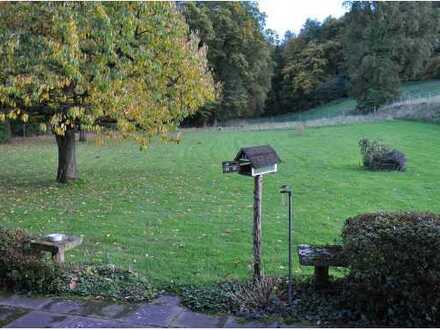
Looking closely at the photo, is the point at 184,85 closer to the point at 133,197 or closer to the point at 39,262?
the point at 133,197

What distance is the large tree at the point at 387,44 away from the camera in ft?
138

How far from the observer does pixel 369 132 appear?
28.1 m

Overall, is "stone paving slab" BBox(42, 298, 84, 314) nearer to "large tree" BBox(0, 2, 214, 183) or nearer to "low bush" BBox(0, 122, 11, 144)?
"large tree" BBox(0, 2, 214, 183)

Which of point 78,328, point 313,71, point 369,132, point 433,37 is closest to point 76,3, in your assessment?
point 78,328

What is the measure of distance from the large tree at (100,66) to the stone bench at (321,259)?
260 inches

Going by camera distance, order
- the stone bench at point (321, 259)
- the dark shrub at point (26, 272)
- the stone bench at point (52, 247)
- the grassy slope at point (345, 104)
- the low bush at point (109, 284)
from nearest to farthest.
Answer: the stone bench at point (321, 259) < the low bush at point (109, 284) < the dark shrub at point (26, 272) < the stone bench at point (52, 247) < the grassy slope at point (345, 104)

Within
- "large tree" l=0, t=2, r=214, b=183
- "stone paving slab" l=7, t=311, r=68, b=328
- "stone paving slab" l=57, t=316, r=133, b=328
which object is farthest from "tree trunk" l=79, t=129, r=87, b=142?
"stone paving slab" l=57, t=316, r=133, b=328

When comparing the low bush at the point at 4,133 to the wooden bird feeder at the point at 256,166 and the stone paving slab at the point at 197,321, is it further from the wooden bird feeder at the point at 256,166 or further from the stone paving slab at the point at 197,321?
the stone paving slab at the point at 197,321

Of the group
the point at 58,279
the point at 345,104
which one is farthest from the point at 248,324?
the point at 345,104

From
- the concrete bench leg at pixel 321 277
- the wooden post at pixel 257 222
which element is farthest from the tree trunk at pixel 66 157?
the concrete bench leg at pixel 321 277

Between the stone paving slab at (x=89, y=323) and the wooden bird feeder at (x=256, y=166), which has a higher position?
the wooden bird feeder at (x=256, y=166)

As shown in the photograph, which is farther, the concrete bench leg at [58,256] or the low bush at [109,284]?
the concrete bench leg at [58,256]

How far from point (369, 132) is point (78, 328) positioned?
2674cm

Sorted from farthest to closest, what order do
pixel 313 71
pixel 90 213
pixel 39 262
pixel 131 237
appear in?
pixel 313 71, pixel 90 213, pixel 131 237, pixel 39 262
